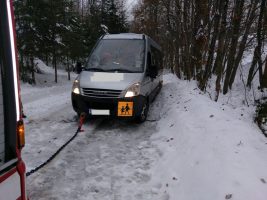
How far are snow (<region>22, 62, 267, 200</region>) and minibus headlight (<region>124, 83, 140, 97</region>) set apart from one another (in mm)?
904

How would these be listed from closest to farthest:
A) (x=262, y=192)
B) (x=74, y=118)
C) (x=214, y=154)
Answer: (x=262, y=192) < (x=214, y=154) < (x=74, y=118)

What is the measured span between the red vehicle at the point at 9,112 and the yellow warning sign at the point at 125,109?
592 cm

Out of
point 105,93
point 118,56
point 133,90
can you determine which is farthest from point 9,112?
point 118,56

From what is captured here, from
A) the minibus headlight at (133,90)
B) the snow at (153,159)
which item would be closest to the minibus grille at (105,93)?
the minibus headlight at (133,90)

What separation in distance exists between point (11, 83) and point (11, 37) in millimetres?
328

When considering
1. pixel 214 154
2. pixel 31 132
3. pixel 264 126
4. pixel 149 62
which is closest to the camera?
pixel 214 154

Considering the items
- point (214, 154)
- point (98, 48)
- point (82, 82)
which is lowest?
point (214, 154)

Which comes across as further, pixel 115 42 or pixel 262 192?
pixel 115 42

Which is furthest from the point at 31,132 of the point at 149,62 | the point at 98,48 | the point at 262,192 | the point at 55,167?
the point at 262,192

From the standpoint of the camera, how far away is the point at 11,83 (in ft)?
7.89

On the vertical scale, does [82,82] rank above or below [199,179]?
above

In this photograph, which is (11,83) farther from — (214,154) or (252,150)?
(252,150)

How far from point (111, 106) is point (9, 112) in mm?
6045

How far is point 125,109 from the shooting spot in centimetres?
848
